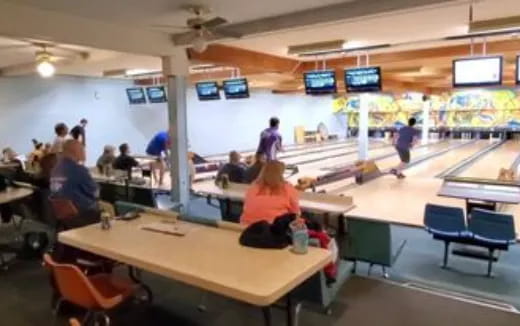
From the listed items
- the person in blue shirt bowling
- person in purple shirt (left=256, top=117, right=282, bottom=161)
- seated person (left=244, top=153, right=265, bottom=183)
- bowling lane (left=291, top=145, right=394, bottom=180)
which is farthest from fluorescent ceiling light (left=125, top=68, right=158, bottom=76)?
seated person (left=244, top=153, right=265, bottom=183)

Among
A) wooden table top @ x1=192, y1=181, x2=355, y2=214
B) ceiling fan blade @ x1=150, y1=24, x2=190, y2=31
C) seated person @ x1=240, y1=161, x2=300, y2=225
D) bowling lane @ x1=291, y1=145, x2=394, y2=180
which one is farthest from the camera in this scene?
bowling lane @ x1=291, y1=145, x2=394, y2=180

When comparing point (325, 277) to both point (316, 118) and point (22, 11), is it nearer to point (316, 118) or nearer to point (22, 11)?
point (22, 11)

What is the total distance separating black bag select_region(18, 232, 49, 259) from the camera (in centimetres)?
432

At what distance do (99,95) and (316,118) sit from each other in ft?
36.2

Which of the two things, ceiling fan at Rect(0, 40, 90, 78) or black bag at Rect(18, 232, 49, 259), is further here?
ceiling fan at Rect(0, 40, 90, 78)

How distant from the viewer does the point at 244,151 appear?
14477 mm

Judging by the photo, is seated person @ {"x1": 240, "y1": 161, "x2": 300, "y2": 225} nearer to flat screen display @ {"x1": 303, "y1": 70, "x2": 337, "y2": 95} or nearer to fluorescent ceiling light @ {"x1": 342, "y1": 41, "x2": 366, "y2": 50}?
fluorescent ceiling light @ {"x1": 342, "y1": 41, "x2": 366, "y2": 50}

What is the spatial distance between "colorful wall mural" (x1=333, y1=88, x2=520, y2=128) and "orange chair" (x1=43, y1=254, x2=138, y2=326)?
54.0 ft

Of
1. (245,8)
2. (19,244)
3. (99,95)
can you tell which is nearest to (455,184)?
(245,8)

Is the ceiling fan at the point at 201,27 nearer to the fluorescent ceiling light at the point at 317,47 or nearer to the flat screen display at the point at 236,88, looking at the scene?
the fluorescent ceiling light at the point at 317,47

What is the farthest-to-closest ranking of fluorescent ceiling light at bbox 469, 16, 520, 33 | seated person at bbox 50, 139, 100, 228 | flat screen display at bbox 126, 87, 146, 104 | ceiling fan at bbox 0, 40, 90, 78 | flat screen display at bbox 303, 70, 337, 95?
flat screen display at bbox 126, 87, 146, 104 → flat screen display at bbox 303, 70, 337, 95 → ceiling fan at bbox 0, 40, 90, 78 → fluorescent ceiling light at bbox 469, 16, 520, 33 → seated person at bbox 50, 139, 100, 228

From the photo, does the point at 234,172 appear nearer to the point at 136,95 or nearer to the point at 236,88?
the point at 236,88

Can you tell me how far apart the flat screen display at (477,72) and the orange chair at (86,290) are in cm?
455

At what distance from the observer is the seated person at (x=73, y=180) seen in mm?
3475
